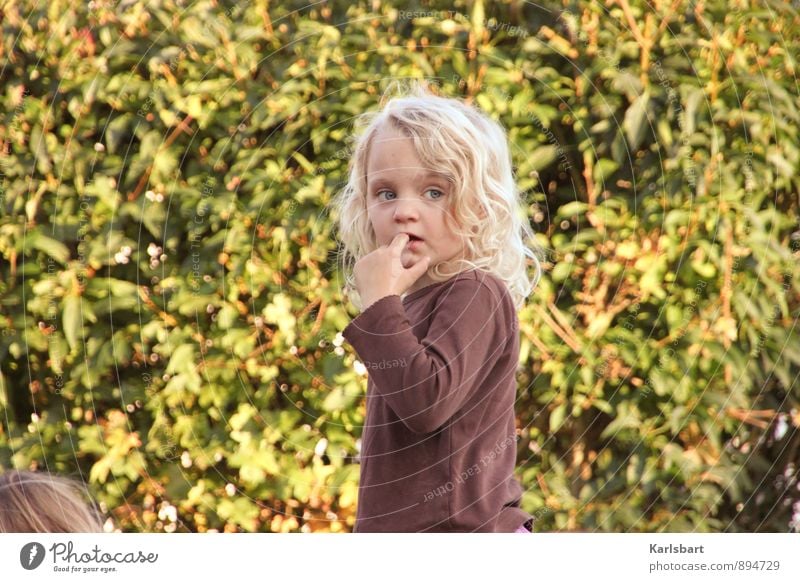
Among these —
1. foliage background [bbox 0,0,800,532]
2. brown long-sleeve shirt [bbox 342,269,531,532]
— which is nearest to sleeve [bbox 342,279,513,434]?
brown long-sleeve shirt [bbox 342,269,531,532]

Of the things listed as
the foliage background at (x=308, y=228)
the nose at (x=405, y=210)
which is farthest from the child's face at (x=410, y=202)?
the foliage background at (x=308, y=228)

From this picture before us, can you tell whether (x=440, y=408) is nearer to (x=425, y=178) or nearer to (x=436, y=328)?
(x=436, y=328)

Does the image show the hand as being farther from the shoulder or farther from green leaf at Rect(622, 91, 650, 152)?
green leaf at Rect(622, 91, 650, 152)

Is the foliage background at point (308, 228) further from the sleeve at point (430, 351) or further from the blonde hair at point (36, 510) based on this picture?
the sleeve at point (430, 351)

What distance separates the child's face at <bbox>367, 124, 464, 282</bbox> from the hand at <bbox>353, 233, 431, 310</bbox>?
0.05ft

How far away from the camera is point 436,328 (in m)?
1.04

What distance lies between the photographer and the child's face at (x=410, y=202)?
1133 millimetres

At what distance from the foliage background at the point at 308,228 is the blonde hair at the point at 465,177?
0.48 m

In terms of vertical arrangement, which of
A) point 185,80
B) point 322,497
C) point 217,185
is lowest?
point 322,497

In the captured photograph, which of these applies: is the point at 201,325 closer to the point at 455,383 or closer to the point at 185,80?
the point at 185,80

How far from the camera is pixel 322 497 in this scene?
1799 mm
